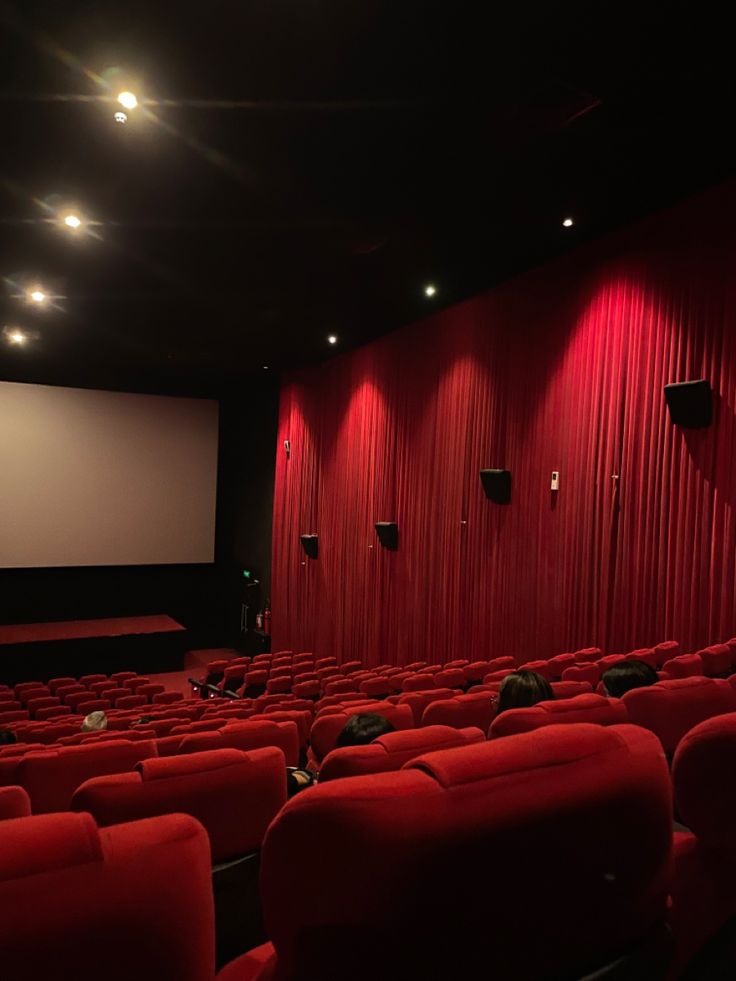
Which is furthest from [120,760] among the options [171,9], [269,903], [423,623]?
[423,623]

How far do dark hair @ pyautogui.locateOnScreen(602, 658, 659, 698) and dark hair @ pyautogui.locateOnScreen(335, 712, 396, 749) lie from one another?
1.38 metres

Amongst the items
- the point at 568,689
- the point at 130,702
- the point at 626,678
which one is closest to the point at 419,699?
the point at 568,689

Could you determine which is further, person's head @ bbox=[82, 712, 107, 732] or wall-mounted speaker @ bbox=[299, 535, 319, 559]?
wall-mounted speaker @ bbox=[299, 535, 319, 559]

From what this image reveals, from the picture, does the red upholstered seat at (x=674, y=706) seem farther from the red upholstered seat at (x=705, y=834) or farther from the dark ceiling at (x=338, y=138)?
the dark ceiling at (x=338, y=138)

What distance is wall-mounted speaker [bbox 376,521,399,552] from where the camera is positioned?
1094cm

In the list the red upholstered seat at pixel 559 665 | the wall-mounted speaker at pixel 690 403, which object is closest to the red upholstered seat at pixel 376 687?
the red upholstered seat at pixel 559 665

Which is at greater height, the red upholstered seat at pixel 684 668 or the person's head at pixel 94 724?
the red upholstered seat at pixel 684 668

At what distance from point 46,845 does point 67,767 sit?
2191 mm

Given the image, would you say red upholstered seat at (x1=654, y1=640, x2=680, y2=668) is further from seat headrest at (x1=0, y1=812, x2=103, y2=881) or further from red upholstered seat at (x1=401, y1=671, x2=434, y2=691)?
seat headrest at (x1=0, y1=812, x2=103, y2=881)

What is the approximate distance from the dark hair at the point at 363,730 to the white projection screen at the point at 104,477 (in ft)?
44.3

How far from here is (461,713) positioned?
3549 millimetres

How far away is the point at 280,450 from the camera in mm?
15062

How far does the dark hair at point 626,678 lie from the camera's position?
3.23 meters

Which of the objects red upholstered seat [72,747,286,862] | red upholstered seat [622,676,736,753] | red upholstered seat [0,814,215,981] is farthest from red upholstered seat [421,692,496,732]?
red upholstered seat [0,814,215,981]
